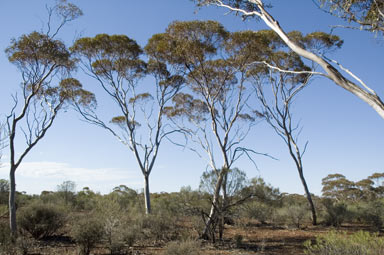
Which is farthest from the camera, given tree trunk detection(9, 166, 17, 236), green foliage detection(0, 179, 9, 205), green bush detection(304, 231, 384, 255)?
green foliage detection(0, 179, 9, 205)

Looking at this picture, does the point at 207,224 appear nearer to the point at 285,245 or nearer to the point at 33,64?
the point at 285,245

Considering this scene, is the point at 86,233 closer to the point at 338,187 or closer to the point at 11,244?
the point at 11,244

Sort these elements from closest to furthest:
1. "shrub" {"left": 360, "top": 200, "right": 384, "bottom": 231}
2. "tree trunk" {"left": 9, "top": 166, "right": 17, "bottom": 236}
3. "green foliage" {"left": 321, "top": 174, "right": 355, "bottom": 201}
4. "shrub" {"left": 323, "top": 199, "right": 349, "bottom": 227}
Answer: "tree trunk" {"left": 9, "top": 166, "right": 17, "bottom": 236}
"shrub" {"left": 360, "top": 200, "right": 384, "bottom": 231}
"shrub" {"left": 323, "top": 199, "right": 349, "bottom": 227}
"green foliage" {"left": 321, "top": 174, "right": 355, "bottom": 201}

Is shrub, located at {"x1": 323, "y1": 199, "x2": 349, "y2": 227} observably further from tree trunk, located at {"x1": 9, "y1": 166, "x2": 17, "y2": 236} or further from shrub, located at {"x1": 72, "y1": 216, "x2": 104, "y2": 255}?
tree trunk, located at {"x1": 9, "y1": 166, "x2": 17, "y2": 236}

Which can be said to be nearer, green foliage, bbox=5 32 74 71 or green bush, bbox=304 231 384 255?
green bush, bbox=304 231 384 255

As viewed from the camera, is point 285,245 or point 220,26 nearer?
point 285,245

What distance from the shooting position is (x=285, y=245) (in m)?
8.66

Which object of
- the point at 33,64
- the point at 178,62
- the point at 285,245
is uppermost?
the point at 178,62

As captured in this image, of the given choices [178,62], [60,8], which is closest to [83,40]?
[60,8]

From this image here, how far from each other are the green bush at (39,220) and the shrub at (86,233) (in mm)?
2439

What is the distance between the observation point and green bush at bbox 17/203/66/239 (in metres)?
8.70

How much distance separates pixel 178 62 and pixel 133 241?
853 cm

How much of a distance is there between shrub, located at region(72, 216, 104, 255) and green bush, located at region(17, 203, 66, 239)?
2.44m

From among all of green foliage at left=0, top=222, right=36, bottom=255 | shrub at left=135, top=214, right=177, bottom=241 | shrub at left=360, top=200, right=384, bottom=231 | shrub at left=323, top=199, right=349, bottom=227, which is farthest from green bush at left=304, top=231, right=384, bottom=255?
shrub at left=323, top=199, right=349, bottom=227
